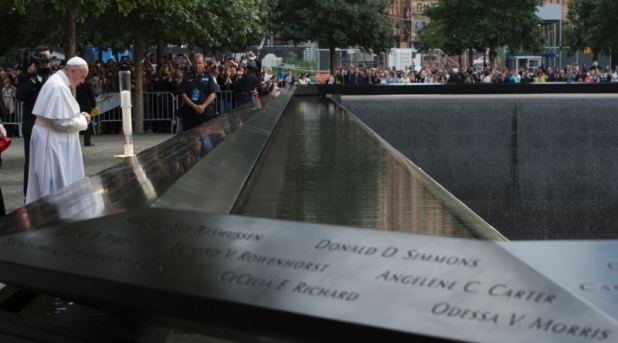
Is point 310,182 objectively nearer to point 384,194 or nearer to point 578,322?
point 384,194

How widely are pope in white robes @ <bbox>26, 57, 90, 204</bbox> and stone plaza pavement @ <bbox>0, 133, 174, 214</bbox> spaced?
7.08 feet

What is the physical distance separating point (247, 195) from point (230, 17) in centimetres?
2485

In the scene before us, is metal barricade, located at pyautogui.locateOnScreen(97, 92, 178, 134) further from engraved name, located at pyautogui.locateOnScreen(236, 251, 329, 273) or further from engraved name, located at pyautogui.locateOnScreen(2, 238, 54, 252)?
engraved name, located at pyautogui.locateOnScreen(236, 251, 329, 273)

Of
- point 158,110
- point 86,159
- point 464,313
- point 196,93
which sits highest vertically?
point 196,93

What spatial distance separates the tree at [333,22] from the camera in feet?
164

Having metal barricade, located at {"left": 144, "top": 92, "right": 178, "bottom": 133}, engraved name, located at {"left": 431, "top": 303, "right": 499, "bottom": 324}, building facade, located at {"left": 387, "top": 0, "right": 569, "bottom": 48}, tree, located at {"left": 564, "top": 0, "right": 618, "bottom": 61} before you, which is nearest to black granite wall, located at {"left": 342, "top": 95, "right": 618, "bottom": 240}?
metal barricade, located at {"left": 144, "top": 92, "right": 178, "bottom": 133}

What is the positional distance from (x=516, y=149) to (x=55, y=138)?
31.0ft

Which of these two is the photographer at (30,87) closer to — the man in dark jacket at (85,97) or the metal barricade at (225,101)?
the man in dark jacket at (85,97)

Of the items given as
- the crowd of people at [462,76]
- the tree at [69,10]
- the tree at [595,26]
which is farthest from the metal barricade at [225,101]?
the tree at [595,26]

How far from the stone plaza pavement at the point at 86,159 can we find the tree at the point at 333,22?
23324 mm

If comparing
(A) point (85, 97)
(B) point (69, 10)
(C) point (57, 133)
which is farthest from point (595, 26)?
(C) point (57, 133)

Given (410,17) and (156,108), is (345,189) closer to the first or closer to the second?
(156,108)

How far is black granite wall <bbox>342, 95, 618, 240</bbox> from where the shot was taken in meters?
16.6

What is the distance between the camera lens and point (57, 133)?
363 inches
